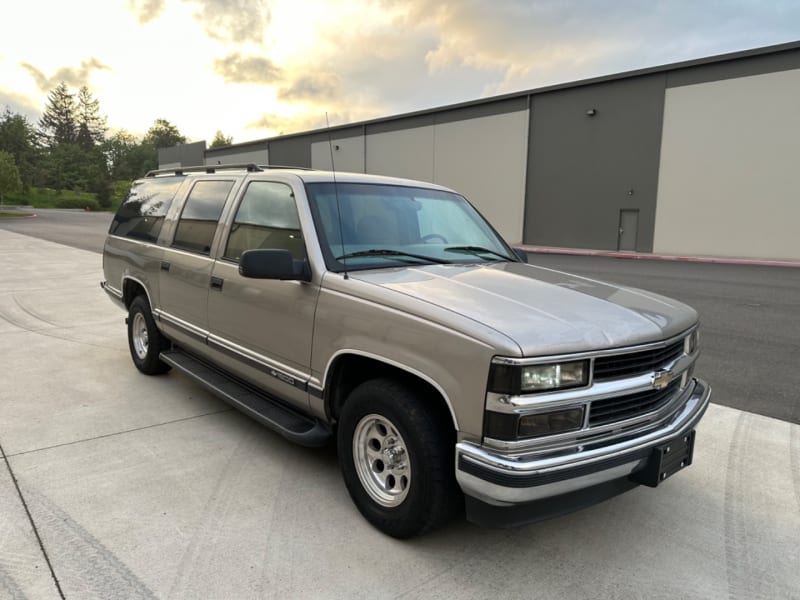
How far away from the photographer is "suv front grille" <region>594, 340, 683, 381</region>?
2.46m

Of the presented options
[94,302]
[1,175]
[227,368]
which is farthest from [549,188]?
[1,175]

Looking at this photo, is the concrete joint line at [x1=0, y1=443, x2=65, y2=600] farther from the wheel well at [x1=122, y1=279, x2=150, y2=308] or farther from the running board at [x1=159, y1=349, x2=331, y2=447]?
the wheel well at [x1=122, y1=279, x2=150, y2=308]

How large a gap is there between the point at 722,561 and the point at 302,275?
2.66m

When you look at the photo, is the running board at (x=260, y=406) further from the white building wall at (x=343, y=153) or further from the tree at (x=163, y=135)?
the tree at (x=163, y=135)

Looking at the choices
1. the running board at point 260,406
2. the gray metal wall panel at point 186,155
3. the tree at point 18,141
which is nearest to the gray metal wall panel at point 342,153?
the gray metal wall panel at point 186,155

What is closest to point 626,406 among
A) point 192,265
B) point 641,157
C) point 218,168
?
point 192,265

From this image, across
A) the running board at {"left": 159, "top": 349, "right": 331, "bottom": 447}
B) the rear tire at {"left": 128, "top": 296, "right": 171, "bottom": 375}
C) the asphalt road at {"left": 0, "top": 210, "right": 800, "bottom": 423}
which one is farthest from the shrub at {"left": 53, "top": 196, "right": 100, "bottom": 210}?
the running board at {"left": 159, "top": 349, "right": 331, "bottom": 447}

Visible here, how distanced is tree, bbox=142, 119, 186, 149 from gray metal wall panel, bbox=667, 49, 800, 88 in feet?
380

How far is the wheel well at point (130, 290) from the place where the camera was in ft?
18.5

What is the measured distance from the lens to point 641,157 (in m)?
23.9

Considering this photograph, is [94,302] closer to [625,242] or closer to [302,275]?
[302,275]

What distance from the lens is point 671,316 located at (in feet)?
9.66

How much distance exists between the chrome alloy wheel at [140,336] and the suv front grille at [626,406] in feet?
14.7

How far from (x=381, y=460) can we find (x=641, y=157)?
961 inches
